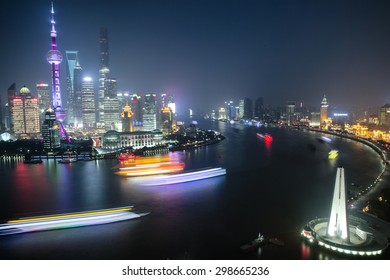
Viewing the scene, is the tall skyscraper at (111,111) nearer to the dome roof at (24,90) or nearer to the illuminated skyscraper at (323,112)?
the dome roof at (24,90)

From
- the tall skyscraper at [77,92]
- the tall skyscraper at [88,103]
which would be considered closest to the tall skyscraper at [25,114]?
the tall skyscraper at [88,103]

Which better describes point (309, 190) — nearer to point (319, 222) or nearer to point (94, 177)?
point (319, 222)

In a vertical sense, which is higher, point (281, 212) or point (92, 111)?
point (92, 111)

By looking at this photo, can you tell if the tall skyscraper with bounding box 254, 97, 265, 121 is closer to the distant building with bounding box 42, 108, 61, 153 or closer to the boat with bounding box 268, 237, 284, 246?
the distant building with bounding box 42, 108, 61, 153

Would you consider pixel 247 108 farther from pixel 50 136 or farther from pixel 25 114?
pixel 50 136

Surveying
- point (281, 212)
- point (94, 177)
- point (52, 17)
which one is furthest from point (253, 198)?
point (52, 17)

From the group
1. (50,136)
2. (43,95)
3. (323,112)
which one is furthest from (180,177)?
(323,112)
